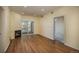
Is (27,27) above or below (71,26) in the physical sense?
below

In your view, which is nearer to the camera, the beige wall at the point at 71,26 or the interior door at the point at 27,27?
the beige wall at the point at 71,26

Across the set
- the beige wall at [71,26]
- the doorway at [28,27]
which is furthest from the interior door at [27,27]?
the beige wall at [71,26]

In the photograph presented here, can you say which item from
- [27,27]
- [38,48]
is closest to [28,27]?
[27,27]

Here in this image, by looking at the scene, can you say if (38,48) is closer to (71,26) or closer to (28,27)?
(71,26)

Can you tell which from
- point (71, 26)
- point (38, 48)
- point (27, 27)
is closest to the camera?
point (71, 26)

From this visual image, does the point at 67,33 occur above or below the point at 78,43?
above

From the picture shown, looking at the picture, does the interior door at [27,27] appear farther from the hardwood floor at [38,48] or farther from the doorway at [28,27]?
the hardwood floor at [38,48]

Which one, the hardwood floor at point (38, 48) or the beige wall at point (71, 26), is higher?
the beige wall at point (71, 26)
